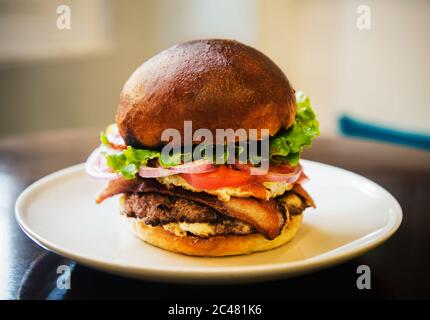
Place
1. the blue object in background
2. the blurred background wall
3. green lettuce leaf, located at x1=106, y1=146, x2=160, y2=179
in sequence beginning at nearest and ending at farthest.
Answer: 1. green lettuce leaf, located at x1=106, y1=146, x2=160, y2=179
2. the blue object in background
3. the blurred background wall

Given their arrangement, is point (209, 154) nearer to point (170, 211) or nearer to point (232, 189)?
point (232, 189)

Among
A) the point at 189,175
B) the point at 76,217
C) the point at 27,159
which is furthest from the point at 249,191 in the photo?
the point at 27,159

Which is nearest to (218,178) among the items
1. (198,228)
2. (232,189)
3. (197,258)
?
(232,189)

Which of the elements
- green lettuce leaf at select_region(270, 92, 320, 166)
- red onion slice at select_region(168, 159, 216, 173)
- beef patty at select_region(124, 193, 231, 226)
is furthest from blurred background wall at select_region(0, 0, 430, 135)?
red onion slice at select_region(168, 159, 216, 173)

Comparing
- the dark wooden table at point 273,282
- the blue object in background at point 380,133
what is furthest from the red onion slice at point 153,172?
the blue object in background at point 380,133

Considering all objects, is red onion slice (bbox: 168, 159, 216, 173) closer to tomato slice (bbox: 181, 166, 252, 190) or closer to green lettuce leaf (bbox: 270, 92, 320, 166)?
tomato slice (bbox: 181, 166, 252, 190)

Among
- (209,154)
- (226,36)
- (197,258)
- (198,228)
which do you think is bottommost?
(197,258)

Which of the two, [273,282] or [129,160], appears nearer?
[273,282]
